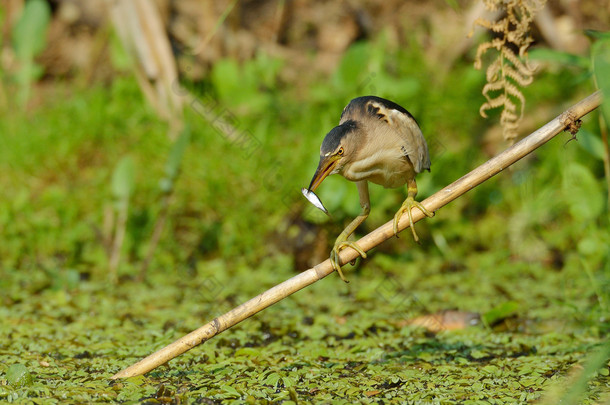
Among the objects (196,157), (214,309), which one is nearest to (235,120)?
(196,157)

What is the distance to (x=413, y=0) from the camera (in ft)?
17.5

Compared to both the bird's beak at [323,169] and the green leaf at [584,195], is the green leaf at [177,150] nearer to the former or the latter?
the bird's beak at [323,169]

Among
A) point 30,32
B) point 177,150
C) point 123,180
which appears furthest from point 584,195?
point 30,32

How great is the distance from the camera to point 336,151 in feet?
6.60

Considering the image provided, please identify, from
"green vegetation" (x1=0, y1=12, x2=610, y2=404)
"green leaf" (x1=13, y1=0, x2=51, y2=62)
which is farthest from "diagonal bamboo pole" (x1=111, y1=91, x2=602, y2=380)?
"green leaf" (x1=13, y1=0, x2=51, y2=62)

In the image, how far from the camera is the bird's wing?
87.2 inches

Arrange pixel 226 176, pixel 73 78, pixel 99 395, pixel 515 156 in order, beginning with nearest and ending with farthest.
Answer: pixel 515 156, pixel 99 395, pixel 226 176, pixel 73 78

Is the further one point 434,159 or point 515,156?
point 434,159

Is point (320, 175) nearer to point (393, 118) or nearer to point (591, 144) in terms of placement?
point (393, 118)

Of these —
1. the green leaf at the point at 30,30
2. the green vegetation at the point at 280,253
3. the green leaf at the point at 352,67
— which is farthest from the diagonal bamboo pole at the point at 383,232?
the green leaf at the point at 30,30

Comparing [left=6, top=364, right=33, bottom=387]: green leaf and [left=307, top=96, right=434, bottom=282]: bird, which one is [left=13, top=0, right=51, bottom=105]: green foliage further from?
[left=307, top=96, right=434, bottom=282]: bird

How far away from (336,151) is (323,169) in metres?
0.06

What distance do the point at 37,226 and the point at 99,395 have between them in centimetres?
192

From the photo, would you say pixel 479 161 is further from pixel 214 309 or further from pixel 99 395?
pixel 99 395
